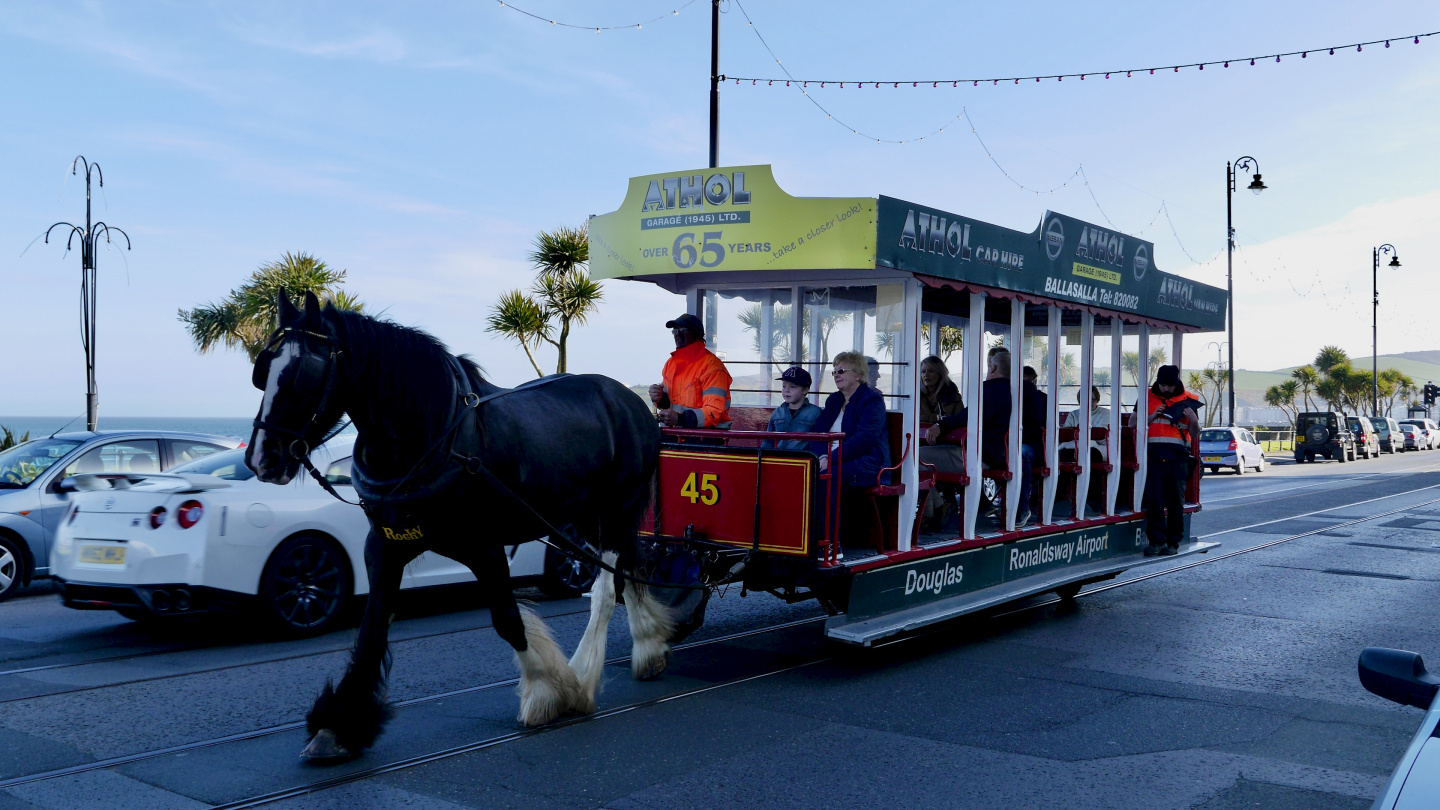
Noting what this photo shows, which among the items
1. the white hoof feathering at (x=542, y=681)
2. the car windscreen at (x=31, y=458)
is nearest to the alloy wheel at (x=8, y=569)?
the car windscreen at (x=31, y=458)

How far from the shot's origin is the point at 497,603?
203 inches

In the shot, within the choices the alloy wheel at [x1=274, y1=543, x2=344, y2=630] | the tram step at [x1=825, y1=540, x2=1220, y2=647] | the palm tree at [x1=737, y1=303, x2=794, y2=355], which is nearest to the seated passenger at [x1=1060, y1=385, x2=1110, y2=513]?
the tram step at [x1=825, y1=540, x2=1220, y2=647]

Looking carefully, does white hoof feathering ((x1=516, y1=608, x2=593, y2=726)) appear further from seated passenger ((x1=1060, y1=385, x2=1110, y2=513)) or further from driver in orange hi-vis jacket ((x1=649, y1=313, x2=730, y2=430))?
seated passenger ((x1=1060, y1=385, x2=1110, y2=513))

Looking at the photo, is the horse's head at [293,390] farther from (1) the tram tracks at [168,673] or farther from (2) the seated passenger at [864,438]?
(2) the seated passenger at [864,438]

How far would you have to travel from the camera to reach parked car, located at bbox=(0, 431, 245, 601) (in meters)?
9.07

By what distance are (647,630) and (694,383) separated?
1661mm

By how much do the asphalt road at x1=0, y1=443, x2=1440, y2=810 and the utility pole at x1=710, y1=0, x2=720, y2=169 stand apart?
8661 millimetres

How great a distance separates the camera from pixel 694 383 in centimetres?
708

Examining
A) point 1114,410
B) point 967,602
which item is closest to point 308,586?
point 967,602

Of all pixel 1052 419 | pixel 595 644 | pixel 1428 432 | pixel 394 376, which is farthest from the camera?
pixel 1428 432

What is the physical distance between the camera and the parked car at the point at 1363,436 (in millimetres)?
45906

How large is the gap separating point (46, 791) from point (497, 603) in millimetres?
1874

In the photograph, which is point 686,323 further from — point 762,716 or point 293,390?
point 293,390

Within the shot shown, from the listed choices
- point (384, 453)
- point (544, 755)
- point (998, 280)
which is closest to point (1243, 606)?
point (998, 280)
